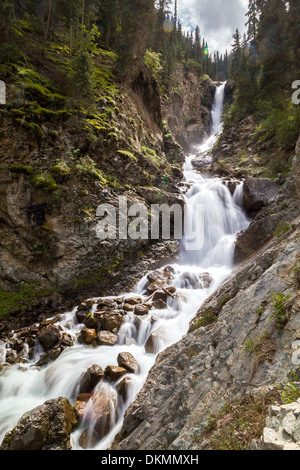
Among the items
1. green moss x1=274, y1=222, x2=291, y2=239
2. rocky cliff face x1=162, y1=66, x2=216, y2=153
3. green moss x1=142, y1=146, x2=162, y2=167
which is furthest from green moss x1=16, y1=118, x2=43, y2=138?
rocky cliff face x1=162, y1=66, x2=216, y2=153

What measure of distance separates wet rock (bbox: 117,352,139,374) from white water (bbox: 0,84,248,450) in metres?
0.17

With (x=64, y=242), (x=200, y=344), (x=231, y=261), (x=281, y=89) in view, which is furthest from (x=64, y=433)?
(x=281, y=89)

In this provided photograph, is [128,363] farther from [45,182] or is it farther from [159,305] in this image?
[45,182]

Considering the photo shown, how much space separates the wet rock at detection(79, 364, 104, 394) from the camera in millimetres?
6127

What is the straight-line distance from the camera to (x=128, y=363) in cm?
673

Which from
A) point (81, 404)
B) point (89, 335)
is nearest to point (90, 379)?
point (81, 404)

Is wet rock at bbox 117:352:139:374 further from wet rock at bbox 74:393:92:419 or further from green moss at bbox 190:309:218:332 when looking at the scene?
green moss at bbox 190:309:218:332

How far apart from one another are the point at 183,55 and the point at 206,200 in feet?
145

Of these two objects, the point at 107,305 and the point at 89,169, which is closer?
the point at 107,305

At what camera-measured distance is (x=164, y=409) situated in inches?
156

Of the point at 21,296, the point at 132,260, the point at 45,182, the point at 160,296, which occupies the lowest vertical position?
the point at 160,296

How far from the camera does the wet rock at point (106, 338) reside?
8.05m

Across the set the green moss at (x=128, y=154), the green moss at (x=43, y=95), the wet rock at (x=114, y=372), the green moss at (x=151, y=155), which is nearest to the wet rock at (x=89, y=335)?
the wet rock at (x=114, y=372)

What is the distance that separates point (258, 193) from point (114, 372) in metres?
12.6
